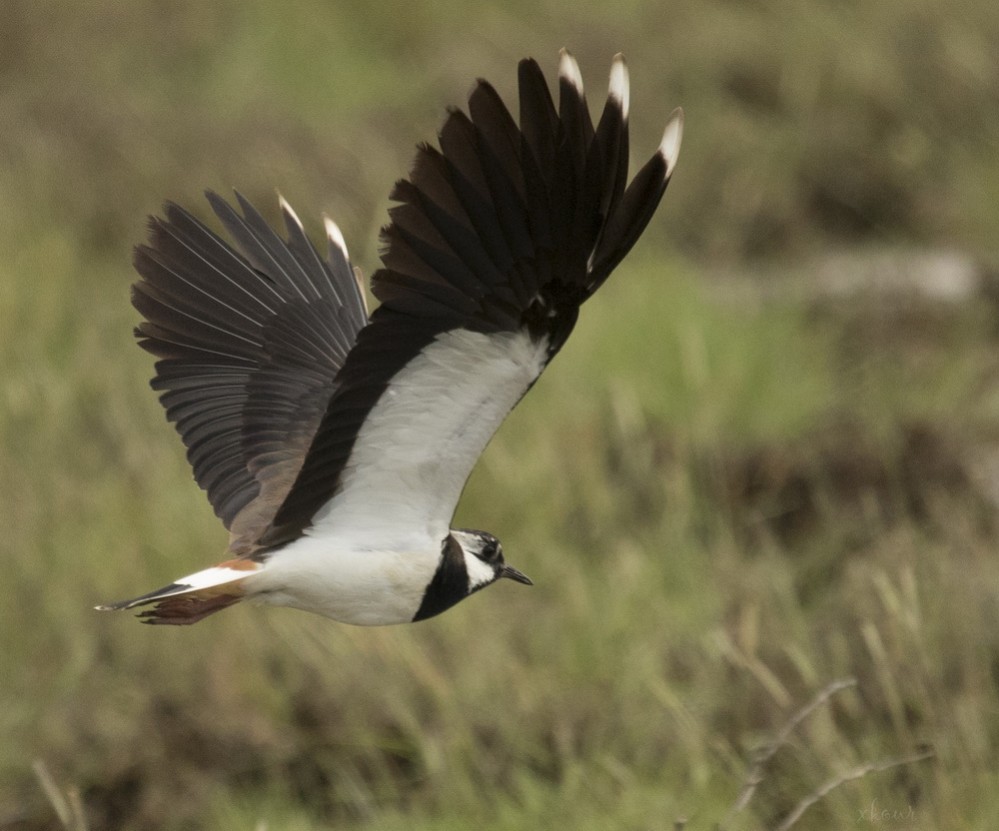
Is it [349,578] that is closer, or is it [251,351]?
[349,578]

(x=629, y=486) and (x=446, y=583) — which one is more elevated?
(x=446, y=583)

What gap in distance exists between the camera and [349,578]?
3584 millimetres

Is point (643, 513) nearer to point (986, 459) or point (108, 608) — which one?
point (986, 459)

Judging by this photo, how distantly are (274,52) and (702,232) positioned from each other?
3158 mm

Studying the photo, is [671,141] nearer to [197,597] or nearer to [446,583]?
[446,583]

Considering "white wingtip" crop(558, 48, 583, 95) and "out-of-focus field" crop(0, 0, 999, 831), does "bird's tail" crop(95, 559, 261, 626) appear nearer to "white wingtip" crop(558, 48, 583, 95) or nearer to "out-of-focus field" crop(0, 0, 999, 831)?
"out-of-focus field" crop(0, 0, 999, 831)

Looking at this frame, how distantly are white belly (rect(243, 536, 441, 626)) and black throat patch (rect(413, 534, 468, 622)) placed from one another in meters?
0.02

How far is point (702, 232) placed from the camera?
30.0ft

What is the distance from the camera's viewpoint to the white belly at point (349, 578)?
3.59m

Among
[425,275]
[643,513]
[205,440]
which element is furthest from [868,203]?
[425,275]

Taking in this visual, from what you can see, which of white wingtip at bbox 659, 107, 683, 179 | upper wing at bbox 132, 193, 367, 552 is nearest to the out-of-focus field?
upper wing at bbox 132, 193, 367, 552

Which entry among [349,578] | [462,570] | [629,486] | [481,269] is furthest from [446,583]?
[629,486]

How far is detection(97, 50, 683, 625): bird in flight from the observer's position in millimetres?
3070

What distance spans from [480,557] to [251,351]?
26.5 inches
